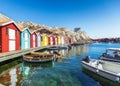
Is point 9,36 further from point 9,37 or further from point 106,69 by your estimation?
point 106,69

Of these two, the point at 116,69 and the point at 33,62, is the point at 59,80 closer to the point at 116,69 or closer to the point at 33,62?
the point at 116,69

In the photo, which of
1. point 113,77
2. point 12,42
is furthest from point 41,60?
point 113,77

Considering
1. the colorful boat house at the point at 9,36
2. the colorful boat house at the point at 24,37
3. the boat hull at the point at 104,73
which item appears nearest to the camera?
the boat hull at the point at 104,73

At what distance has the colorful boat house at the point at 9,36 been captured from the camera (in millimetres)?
33375

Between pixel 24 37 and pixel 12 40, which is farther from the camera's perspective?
pixel 24 37

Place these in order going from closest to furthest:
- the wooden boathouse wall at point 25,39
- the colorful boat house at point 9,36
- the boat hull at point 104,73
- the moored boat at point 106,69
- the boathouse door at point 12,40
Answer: the boat hull at point 104,73 → the moored boat at point 106,69 → the colorful boat house at point 9,36 → the boathouse door at point 12,40 → the wooden boathouse wall at point 25,39

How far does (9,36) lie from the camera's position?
36312 mm

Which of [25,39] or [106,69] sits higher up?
[25,39]

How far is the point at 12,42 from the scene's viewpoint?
3803 cm

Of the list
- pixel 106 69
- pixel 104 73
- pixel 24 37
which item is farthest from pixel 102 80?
pixel 24 37

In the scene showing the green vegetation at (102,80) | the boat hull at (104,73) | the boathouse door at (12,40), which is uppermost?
the boathouse door at (12,40)

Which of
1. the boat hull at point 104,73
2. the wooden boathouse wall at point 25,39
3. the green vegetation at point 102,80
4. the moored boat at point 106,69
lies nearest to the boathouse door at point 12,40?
the wooden boathouse wall at point 25,39

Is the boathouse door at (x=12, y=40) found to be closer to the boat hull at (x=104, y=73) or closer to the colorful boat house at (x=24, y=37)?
the colorful boat house at (x=24, y=37)

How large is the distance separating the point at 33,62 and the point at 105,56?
13.6 m
